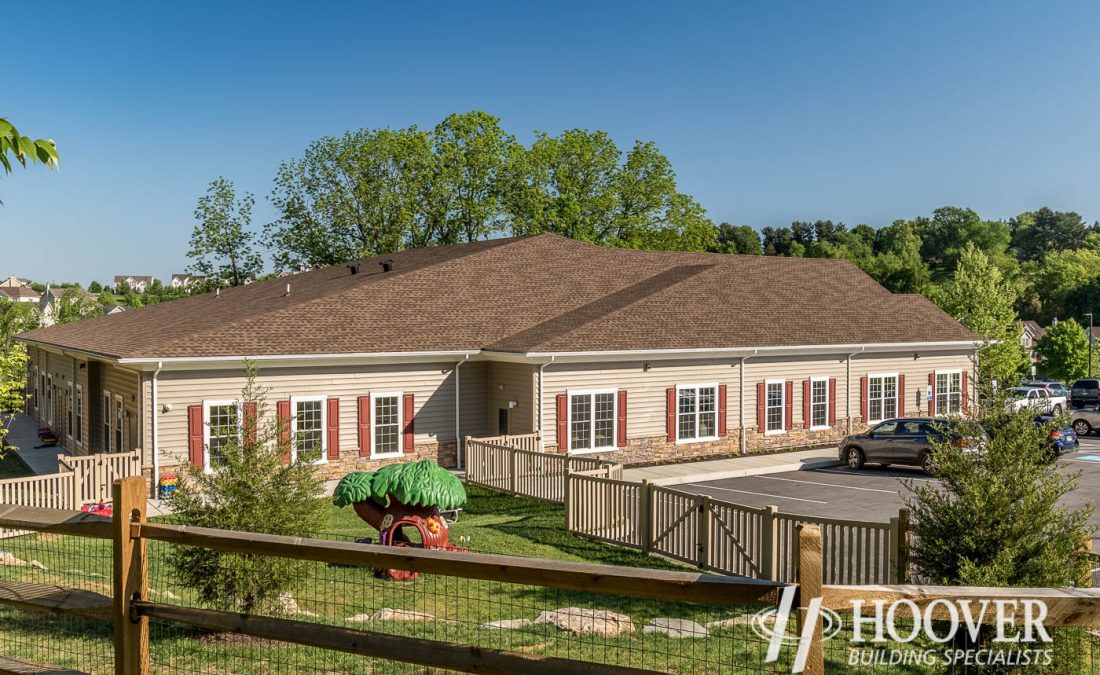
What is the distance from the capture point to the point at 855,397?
3155 centimetres

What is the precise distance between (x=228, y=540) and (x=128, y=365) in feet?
59.5

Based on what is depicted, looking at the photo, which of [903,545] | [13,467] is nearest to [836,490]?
[903,545]

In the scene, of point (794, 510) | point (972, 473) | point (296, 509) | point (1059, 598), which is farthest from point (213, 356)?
point (1059, 598)

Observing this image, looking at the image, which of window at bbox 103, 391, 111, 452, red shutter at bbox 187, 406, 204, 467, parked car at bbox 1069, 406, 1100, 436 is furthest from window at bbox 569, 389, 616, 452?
parked car at bbox 1069, 406, 1100, 436

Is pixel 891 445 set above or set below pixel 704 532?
below

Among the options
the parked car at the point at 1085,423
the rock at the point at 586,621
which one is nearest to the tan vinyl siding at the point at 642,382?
the rock at the point at 586,621

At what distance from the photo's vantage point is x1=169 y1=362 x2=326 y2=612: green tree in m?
9.06

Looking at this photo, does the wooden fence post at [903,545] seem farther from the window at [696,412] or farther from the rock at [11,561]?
the window at [696,412]

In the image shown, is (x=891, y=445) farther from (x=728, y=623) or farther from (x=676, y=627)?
(x=676, y=627)

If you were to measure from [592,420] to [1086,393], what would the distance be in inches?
1476

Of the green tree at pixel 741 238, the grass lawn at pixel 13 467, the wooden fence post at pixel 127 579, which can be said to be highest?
the green tree at pixel 741 238

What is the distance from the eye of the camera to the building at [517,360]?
22.5 metres

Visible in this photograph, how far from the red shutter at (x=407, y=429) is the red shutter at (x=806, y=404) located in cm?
1353

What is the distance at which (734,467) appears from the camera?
1017 inches
